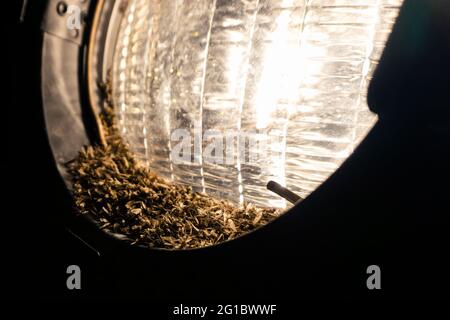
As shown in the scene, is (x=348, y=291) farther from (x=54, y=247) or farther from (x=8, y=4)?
(x=8, y=4)

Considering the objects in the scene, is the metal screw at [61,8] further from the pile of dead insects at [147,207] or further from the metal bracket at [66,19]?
the pile of dead insects at [147,207]

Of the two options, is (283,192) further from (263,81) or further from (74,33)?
(74,33)

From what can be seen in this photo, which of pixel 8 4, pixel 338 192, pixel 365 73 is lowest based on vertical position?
pixel 338 192

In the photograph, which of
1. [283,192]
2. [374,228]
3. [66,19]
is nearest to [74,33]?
[66,19]

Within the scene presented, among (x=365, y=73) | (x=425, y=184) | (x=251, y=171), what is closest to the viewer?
(x=425, y=184)

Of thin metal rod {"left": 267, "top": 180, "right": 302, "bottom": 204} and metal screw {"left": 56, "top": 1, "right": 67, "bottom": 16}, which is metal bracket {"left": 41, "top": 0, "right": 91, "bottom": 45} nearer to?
metal screw {"left": 56, "top": 1, "right": 67, "bottom": 16}

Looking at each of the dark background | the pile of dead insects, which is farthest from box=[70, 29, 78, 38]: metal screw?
the dark background
